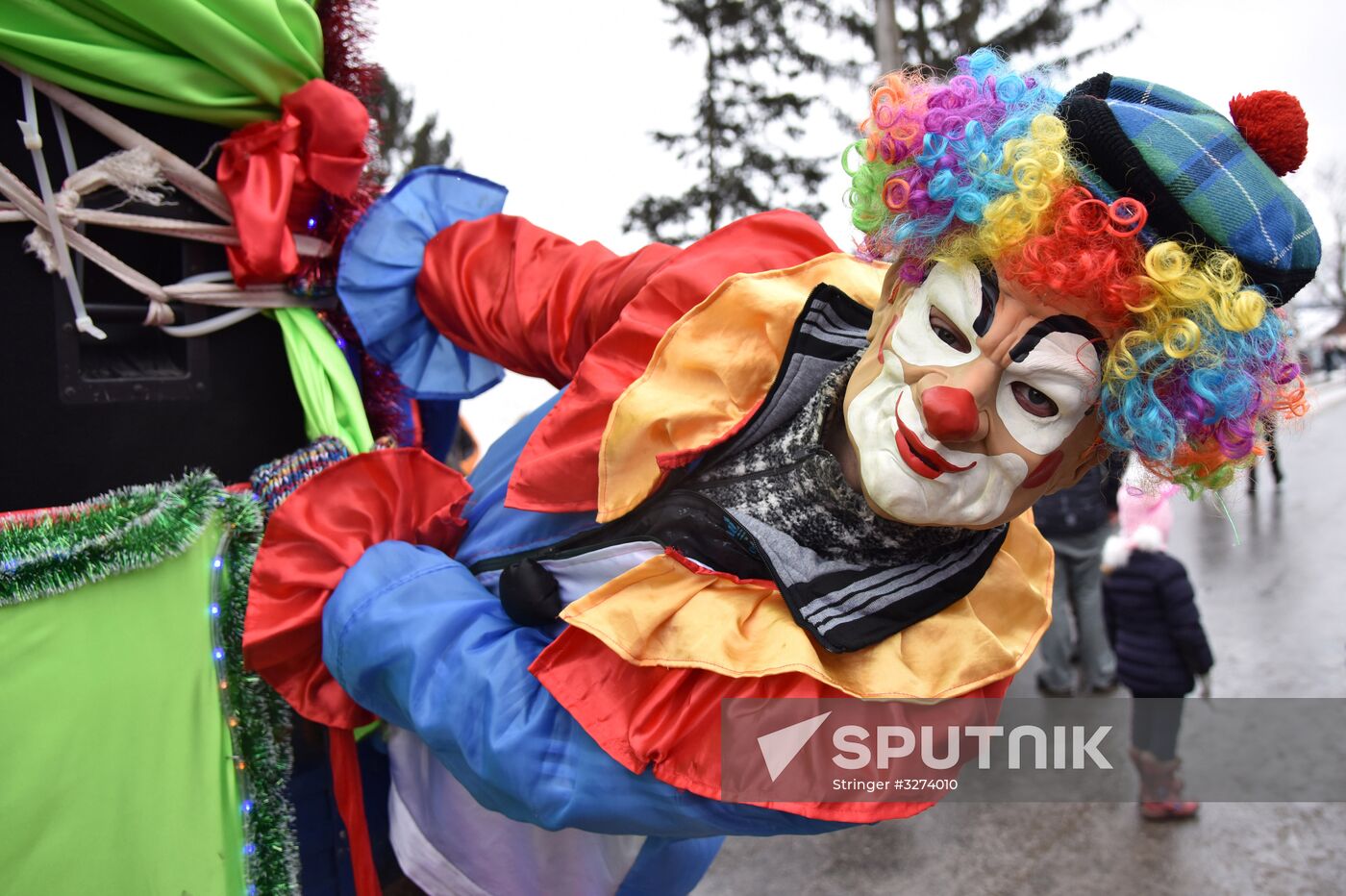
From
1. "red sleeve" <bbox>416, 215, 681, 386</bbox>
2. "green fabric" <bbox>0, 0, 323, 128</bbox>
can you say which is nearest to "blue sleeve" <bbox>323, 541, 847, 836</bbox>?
"red sleeve" <bbox>416, 215, 681, 386</bbox>

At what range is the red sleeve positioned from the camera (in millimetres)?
1504

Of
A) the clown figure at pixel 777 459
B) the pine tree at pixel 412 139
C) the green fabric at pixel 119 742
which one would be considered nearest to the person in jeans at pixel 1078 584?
the clown figure at pixel 777 459

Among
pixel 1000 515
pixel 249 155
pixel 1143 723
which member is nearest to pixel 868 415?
pixel 1000 515

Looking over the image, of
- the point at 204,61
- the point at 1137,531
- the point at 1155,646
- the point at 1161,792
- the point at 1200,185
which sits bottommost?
the point at 1161,792

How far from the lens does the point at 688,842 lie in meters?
1.57

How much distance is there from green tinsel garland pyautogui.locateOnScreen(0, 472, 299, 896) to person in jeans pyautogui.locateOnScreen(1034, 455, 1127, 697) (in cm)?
328

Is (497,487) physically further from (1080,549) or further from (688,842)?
(1080,549)

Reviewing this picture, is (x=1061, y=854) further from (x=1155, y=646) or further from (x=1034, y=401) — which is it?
(x=1034, y=401)

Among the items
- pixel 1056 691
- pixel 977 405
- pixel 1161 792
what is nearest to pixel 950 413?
pixel 977 405

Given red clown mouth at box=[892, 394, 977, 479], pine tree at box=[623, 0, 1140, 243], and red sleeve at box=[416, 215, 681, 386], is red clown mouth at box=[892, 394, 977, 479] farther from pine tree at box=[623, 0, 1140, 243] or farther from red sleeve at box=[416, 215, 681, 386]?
pine tree at box=[623, 0, 1140, 243]

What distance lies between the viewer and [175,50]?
124cm

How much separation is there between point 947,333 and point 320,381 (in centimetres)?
89

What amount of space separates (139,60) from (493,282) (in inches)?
21.7
